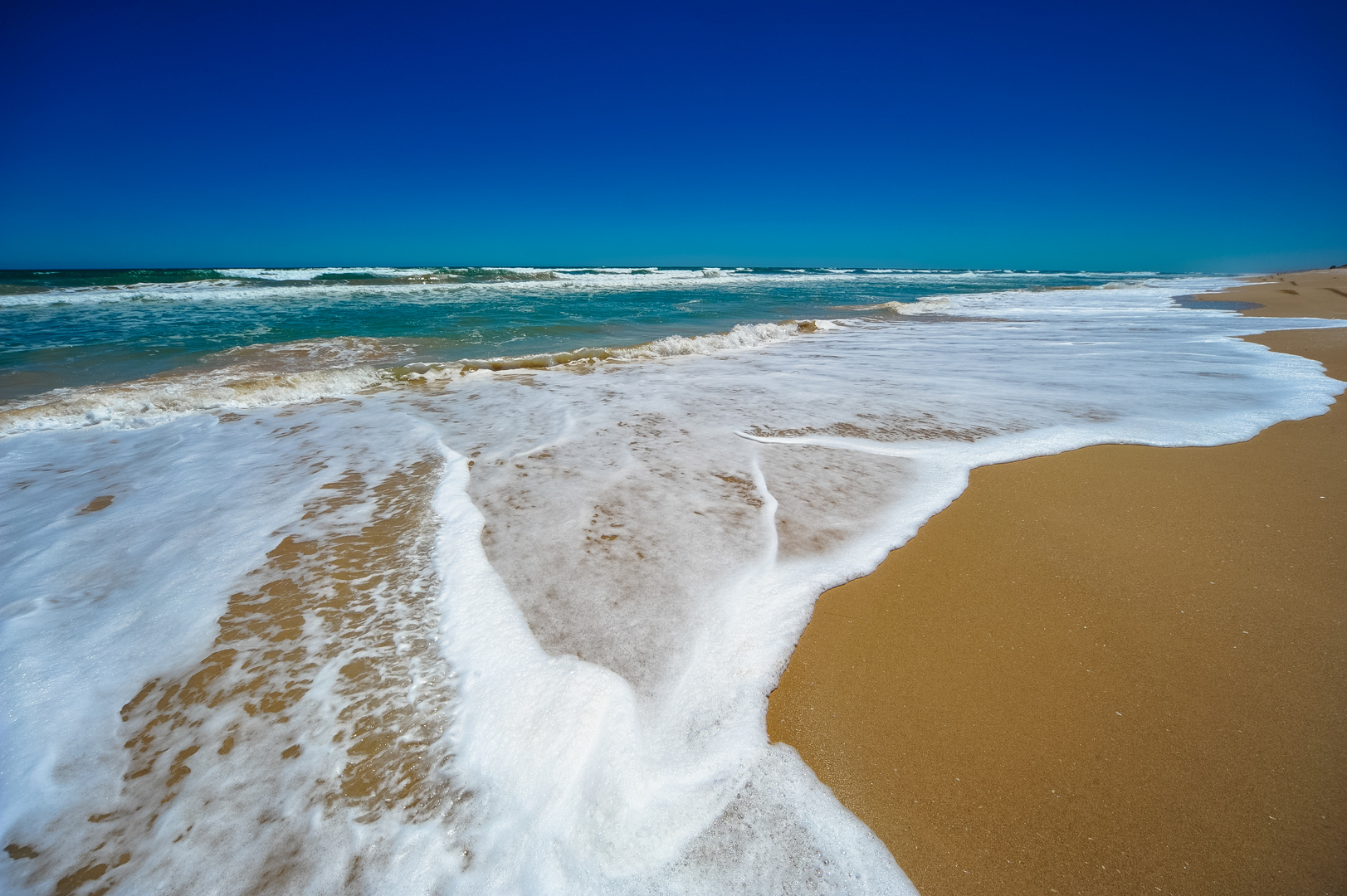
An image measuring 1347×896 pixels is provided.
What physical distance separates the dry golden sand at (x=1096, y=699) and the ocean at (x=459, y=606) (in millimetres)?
204

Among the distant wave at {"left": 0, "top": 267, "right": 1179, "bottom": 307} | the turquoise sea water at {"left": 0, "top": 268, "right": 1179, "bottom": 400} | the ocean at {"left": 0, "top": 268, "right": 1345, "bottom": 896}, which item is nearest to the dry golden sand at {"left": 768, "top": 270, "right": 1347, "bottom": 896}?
the ocean at {"left": 0, "top": 268, "right": 1345, "bottom": 896}

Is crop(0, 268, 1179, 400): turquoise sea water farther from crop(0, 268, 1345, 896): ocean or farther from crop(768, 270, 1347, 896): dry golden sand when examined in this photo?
crop(768, 270, 1347, 896): dry golden sand

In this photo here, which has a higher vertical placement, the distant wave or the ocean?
the distant wave

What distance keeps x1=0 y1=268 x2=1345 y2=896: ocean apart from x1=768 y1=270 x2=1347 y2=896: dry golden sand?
0.20m

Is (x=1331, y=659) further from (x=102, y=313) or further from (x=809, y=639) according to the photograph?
(x=102, y=313)

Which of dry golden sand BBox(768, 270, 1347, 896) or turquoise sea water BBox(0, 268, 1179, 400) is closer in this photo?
dry golden sand BBox(768, 270, 1347, 896)

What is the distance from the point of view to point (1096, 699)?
175 centimetres

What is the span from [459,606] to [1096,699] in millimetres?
2328

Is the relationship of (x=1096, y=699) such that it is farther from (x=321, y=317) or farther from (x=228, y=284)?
(x=228, y=284)

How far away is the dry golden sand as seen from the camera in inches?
52.6

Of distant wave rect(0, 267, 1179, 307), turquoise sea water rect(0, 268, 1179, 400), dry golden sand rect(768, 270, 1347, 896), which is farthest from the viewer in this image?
distant wave rect(0, 267, 1179, 307)

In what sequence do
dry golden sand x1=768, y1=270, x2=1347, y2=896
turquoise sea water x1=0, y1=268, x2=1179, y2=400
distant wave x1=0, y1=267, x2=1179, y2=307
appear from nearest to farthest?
dry golden sand x1=768, y1=270, x2=1347, y2=896 → turquoise sea water x1=0, y1=268, x2=1179, y2=400 → distant wave x1=0, y1=267, x2=1179, y2=307

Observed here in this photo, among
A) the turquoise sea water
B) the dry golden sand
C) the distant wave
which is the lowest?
the dry golden sand

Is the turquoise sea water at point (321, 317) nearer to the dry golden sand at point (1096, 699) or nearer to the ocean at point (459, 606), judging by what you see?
the ocean at point (459, 606)
